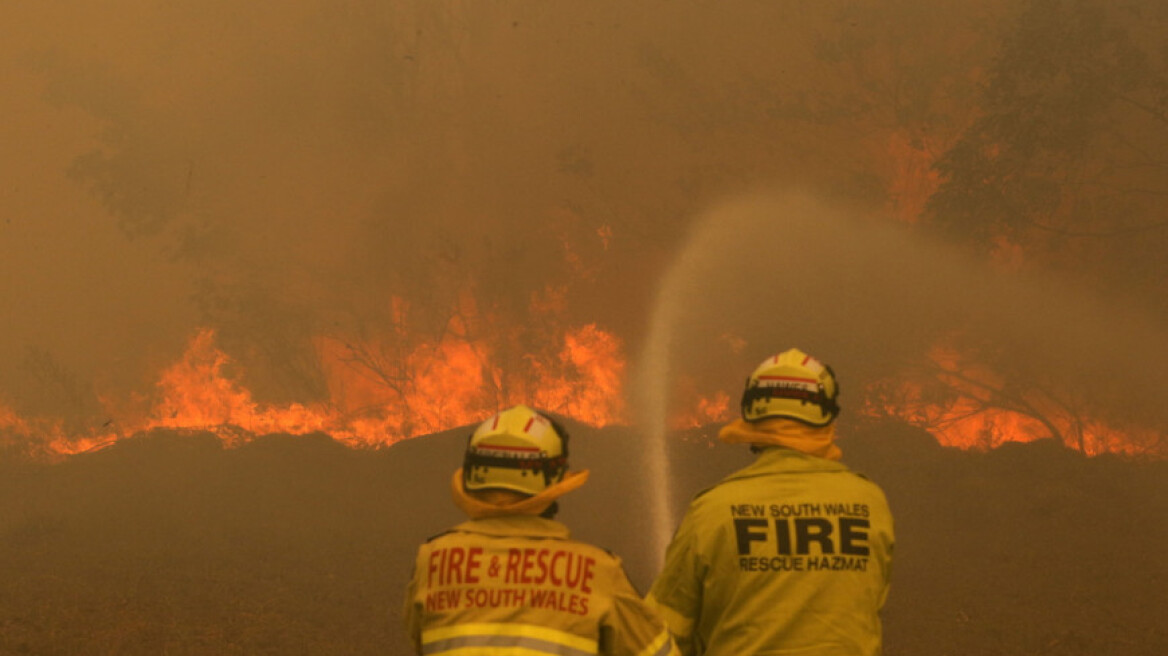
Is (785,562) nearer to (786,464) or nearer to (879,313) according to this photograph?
(786,464)

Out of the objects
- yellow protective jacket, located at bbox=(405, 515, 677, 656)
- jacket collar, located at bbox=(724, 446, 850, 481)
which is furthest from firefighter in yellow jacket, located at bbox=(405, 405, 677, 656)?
jacket collar, located at bbox=(724, 446, 850, 481)

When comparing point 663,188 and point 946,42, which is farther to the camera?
point 663,188

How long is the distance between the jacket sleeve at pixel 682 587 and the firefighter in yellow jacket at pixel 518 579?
353mm

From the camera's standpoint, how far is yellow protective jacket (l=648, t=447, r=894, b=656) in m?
3.16

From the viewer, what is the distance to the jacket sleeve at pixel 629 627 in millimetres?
2781

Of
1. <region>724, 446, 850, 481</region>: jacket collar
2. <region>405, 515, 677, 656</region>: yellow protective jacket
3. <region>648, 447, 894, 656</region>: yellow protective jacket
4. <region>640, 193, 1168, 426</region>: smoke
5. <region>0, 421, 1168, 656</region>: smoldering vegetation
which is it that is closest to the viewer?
<region>405, 515, 677, 656</region>: yellow protective jacket

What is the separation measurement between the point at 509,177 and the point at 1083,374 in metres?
11.1

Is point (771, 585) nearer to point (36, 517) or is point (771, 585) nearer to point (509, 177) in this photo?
point (36, 517)

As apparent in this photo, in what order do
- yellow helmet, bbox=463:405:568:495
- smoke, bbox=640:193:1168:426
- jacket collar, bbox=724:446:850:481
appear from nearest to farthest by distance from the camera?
yellow helmet, bbox=463:405:568:495
jacket collar, bbox=724:446:850:481
smoke, bbox=640:193:1168:426

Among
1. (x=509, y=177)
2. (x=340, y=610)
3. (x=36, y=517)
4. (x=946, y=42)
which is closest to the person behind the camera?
(x=340, y=610)

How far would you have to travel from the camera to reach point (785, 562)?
125 inches

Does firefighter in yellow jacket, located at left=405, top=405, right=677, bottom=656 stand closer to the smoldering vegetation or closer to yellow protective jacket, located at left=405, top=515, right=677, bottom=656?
yellow protective jacket, located at left=405, top=515, right=677, bottom=656

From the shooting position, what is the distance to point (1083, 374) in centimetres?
1450

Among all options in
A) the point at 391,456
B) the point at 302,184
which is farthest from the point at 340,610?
the point at 302,184
